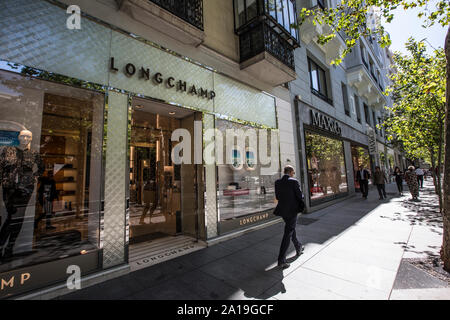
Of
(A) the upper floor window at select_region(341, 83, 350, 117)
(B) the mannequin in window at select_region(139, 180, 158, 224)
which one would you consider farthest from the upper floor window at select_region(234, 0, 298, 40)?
(A) the upper floor window at select_region(341, 83, 350, 117)

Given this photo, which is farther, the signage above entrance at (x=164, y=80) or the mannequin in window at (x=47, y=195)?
the signage above entrance at (x=164, y=80)

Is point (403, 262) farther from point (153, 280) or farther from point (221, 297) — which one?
point (153, 280)

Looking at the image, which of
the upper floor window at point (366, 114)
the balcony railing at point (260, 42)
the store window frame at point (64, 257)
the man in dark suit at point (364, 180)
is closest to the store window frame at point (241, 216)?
the balcony railing at point (260, 42)

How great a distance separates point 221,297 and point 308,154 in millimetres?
8143

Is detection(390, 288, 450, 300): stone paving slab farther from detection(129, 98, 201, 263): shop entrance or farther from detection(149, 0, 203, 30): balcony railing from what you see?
detection(149, 0, 203, 30): balcony railing

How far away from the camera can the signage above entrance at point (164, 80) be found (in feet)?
13.5

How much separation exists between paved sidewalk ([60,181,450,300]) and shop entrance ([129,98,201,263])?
1165 mm

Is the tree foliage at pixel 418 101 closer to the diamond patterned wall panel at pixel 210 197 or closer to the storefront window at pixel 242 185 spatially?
the storefront window at pixel 242 185

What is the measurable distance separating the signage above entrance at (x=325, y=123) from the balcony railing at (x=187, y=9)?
23.4 ft

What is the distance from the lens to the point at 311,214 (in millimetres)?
8414

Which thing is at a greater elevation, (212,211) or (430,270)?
(212,211)

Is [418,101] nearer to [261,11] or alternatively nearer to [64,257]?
[261,11]
